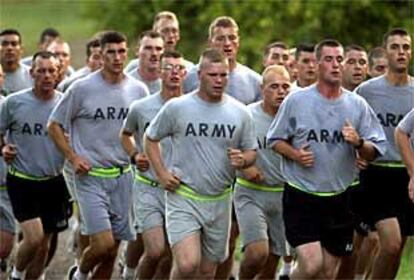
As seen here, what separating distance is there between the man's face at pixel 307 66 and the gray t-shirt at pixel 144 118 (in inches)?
65.4

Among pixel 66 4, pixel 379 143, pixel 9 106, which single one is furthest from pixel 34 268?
pixel 66 4

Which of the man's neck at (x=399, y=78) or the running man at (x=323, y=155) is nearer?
the running man at (x=323, y=155)

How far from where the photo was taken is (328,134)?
49.0 ft

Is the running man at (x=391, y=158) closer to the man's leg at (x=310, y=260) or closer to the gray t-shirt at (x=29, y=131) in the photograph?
the man's leg at (x=310, y=260)

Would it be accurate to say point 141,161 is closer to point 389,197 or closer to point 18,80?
point 389,197

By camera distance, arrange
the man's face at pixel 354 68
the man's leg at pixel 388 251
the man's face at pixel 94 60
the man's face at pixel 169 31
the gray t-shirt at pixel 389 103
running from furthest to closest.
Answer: the man's face at pixel 94 60
the man's face at pixel 169 31
the man's face at pixel 354 68
the gray t-shirt at pixel 389 103
the man's leg at pixel 388 251

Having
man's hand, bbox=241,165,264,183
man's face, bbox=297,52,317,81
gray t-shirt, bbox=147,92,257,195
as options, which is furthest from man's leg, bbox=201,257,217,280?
man's face, bbox=297,52,317,81

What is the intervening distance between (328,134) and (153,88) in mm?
3596

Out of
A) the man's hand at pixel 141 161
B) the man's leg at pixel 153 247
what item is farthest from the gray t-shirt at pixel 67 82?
the man's leg at pixel 153 247

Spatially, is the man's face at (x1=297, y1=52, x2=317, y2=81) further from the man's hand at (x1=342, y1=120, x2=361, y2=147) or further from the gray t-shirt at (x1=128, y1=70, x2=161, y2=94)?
the man's hand at (x1=342, y1=120, x2=361, y2=147)

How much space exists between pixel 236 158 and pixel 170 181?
630mm

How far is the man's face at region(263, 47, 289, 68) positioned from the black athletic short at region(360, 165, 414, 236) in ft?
6.72

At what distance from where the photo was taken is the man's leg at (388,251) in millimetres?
16031

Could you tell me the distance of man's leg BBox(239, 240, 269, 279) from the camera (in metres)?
16.2
